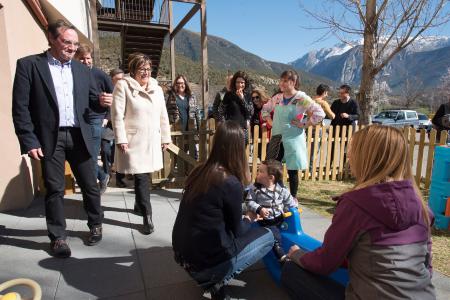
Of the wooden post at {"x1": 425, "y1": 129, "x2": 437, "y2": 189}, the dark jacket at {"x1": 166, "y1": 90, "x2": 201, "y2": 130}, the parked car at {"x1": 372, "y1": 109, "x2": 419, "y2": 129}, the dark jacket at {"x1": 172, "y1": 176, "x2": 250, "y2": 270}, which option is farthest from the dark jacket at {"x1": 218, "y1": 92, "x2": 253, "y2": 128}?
the parked car at {"x1": 372, "y1": 109, "x2": 419, "y2": 129}

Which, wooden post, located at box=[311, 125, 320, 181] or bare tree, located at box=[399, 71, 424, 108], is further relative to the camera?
bare tree, located at box=[399, 71, 424, 108]

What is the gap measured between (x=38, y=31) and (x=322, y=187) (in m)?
5.36

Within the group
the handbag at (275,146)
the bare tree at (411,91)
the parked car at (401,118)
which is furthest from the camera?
the bare tree at (411,91)

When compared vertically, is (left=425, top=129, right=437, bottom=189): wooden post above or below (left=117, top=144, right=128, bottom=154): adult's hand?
below

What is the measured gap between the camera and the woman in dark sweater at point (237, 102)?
15.3 feet

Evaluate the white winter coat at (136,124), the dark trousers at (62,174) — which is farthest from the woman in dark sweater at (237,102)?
the dark trousers at (62,174)

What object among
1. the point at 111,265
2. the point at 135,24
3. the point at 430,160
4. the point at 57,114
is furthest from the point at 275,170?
the point at 135,24

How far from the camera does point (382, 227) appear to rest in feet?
4.42

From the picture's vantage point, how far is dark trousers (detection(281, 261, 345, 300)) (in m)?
1.65

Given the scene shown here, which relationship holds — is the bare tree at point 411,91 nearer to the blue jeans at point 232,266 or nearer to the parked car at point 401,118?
the parked car at point 401,118

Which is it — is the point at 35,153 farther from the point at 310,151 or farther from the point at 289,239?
the point at 310,151

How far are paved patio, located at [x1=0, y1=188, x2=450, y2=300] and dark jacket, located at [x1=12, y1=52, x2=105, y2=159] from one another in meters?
0.93

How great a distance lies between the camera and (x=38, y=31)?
4.63 meters

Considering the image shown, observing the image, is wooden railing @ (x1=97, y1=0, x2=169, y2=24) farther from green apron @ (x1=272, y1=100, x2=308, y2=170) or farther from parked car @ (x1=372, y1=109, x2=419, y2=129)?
parked car @ (x1=372, y1=109, x2=419, y2=129)
